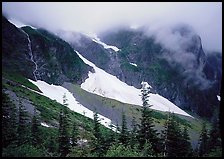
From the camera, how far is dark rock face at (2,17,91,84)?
15812cm

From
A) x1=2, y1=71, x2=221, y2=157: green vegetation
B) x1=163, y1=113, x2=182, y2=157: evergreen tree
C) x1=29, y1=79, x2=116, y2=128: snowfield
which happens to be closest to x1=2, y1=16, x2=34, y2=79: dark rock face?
x1=29, y1=79, x2=116, y2=128: snowfield

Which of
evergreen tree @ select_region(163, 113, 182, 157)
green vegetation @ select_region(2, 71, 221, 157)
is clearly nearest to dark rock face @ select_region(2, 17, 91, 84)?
green vegetation @ select_region(2, 71, 221, 157)

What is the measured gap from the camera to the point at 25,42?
170 metres

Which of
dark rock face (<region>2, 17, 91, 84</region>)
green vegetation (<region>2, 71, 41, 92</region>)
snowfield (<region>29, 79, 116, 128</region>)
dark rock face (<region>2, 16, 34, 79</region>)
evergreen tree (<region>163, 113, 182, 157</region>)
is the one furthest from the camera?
dark rock face (<region>2, 17, 91, 84</region>)

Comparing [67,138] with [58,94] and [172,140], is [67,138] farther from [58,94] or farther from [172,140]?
[58,94]

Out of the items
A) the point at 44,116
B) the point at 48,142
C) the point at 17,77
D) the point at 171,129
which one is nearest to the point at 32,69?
the point at 17,77

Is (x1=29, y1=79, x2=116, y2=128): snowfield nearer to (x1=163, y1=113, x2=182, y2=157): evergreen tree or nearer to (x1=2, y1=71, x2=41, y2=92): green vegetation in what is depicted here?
(x1=2, y1=71, x2=41, y2=92): green vegetation

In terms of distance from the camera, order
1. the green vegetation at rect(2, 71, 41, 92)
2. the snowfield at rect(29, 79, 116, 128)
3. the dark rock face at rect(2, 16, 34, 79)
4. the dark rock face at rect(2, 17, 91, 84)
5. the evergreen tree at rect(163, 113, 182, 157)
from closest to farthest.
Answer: the evergreen tree at rect(163, 113, 182, 157), the green vegetation at rect(2, 71, 41, 92), the snowfield at rect(29, 79, 116, 128), the dark rock face at rect(2, 16, 34, 79), the dark rock face at rect(2, 17, 91, 84)

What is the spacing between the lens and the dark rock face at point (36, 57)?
158 metres

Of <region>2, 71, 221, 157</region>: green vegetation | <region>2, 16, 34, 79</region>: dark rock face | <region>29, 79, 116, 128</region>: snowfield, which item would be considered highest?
<region>2, 16, 34, 79</region>: dark rock face

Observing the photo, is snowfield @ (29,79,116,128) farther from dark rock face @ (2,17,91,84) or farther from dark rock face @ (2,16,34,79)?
dark rock face @ (2,16,34,79)

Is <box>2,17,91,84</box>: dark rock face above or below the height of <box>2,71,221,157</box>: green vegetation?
above

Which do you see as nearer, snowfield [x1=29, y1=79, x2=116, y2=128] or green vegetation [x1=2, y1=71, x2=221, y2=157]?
green vegetation [x1=2, y1=71, x2=221, y2=157]

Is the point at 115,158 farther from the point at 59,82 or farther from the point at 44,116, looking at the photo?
the point at 59,82
